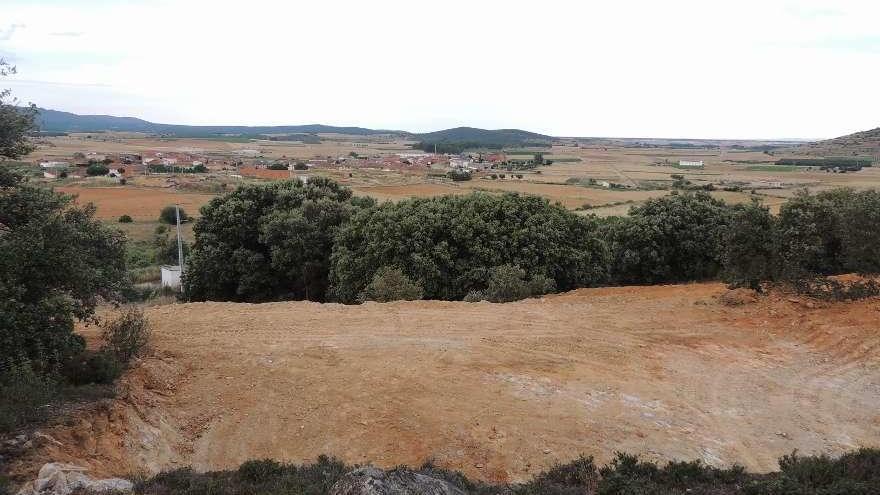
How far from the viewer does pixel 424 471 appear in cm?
609

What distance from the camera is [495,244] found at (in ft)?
59.8

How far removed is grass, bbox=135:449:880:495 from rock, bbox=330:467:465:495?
0.95 ft

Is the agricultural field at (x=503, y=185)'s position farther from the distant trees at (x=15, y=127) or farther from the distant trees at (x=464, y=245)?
the distant trees at (x=15, y=127)

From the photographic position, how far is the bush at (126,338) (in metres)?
9.16

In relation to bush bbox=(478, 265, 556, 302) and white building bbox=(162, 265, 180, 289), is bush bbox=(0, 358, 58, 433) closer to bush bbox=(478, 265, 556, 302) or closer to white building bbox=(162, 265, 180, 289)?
bush bbox=(478, 265, 556, 302)

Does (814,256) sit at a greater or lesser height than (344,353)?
greater

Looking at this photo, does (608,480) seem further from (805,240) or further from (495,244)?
(495,244)

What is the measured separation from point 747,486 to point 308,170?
7354cm

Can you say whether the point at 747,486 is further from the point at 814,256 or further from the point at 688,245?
the point at 688,245

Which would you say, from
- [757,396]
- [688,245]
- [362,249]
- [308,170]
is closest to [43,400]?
[757,396]

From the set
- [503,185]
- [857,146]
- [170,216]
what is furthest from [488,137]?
[170,216]

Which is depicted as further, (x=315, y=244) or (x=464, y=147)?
(x=464, y=147)

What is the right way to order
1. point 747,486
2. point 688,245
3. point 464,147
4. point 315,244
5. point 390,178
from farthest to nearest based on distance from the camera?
point 464,147 < point 390,178 < point 315,244 < point 688,245 < point 747,486

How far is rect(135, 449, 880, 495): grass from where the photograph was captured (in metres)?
5.56
